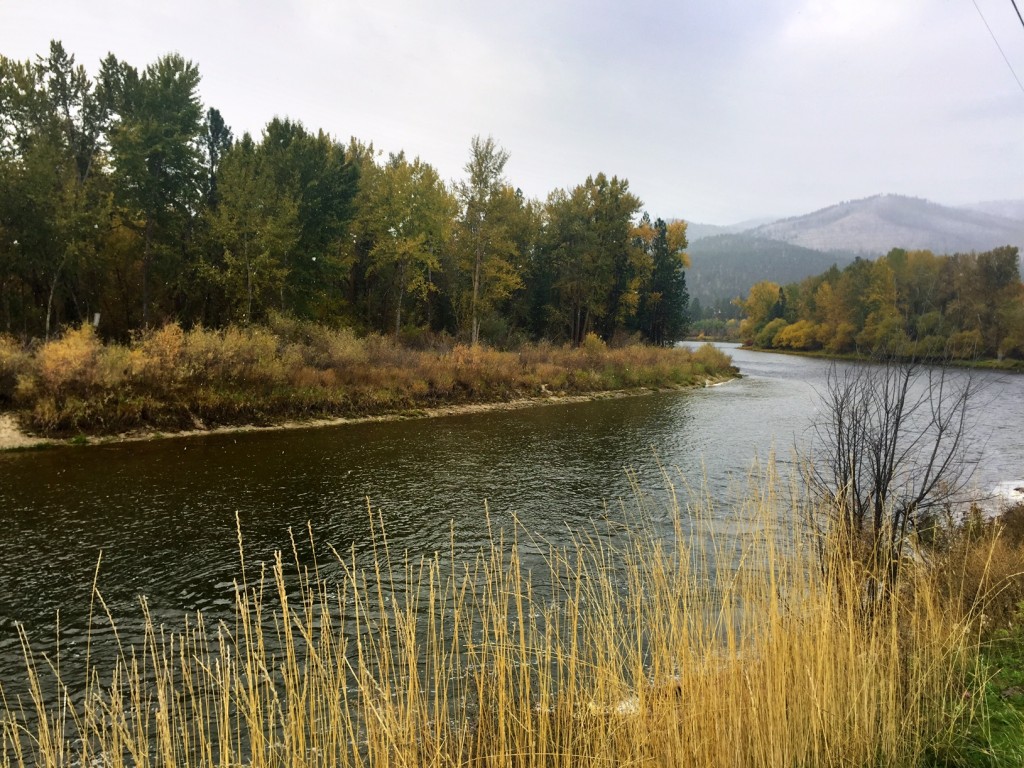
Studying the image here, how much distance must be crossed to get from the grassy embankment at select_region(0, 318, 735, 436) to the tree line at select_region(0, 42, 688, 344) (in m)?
5.49

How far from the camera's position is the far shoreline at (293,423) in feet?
62.2

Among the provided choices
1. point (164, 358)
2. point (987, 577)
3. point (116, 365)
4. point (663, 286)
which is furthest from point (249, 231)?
point (663, 286)

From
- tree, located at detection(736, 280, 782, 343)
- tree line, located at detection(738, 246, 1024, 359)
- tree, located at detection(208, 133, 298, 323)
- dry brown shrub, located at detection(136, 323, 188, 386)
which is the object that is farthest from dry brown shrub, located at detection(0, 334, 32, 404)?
tree, located at detection(736, 280, 782, 343)

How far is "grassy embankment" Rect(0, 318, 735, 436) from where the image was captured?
20.3 metres

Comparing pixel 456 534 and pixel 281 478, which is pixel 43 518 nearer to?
pixel 281 478

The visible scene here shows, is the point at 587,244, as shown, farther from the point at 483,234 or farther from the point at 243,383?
the point at 243,383

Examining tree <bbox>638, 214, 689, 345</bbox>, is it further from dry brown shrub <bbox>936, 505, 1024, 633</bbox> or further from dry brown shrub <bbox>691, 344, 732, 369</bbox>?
dry brown shrub <bbox>936, 505, 1024, 633</bbox>

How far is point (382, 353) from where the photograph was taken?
32.3m

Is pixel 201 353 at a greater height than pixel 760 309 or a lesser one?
lesser

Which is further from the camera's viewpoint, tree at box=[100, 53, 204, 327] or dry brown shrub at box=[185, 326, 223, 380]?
tree at box=[100, 53, 204, 327]

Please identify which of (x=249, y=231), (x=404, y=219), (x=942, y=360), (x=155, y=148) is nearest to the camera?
(x=942, y=360)

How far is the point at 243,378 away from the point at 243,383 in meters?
0.23

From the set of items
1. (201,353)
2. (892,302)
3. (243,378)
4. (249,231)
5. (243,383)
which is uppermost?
(249,231)

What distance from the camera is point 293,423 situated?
24.9 metres
